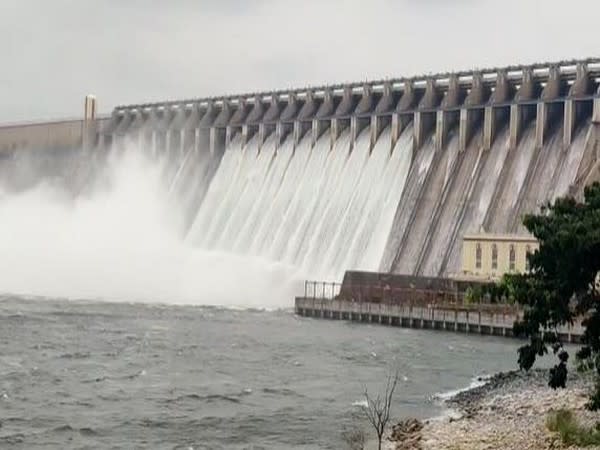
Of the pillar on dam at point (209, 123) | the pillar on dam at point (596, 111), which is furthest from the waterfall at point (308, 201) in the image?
the pillar on dam at point (596, 111)

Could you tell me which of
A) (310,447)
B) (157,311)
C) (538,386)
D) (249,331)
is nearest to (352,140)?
(157,311)

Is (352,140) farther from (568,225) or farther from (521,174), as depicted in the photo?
(568,225)

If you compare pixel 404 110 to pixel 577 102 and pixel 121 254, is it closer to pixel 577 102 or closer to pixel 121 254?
pixel 577 102

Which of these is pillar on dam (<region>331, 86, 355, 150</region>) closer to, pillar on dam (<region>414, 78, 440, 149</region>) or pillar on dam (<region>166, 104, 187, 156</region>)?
pillar on dam (<region>414, 78, 440, 149</region>)

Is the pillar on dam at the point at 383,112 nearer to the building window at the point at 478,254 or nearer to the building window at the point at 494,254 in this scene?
the building window at the point at 478,254

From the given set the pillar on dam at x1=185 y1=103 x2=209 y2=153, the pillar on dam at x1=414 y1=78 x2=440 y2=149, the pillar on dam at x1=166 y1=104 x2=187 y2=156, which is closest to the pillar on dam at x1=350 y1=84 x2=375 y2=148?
the pillar on dam at x1=414 y1=78 x2=440 y2=149

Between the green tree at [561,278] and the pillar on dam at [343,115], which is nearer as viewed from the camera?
the green tree at [561,278]

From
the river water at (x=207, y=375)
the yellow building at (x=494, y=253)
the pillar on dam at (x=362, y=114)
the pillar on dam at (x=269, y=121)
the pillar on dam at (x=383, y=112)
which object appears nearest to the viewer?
the river water at (x=207, y=375)
